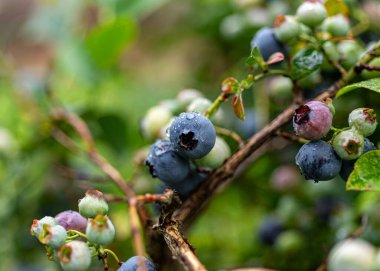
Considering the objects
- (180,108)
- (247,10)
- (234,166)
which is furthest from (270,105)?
(234,166)

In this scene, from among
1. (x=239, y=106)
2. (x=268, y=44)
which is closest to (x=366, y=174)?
(x=239, y=106)

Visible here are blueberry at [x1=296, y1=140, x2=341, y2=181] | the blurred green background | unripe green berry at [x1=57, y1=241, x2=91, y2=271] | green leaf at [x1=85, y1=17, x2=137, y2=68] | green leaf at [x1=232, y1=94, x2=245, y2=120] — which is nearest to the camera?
unripe green berry at [x1=57, y1=241, x2=91, y2=271]

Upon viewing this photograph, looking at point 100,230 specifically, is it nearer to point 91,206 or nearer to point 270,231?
point 91,206

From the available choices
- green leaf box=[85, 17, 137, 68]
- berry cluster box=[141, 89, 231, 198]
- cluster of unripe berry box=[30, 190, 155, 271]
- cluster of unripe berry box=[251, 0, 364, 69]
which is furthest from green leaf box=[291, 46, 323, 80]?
green leaf box=[85, 17, 137, 68]

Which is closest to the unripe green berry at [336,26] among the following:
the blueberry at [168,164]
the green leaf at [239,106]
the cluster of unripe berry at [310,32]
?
the cluster of unripe berry at [310,32]

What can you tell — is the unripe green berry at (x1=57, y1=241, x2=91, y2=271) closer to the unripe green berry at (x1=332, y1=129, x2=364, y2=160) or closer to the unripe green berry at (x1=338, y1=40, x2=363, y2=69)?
the unripe green berry at (x1=332, y1=129, x2=364, y2=160)
